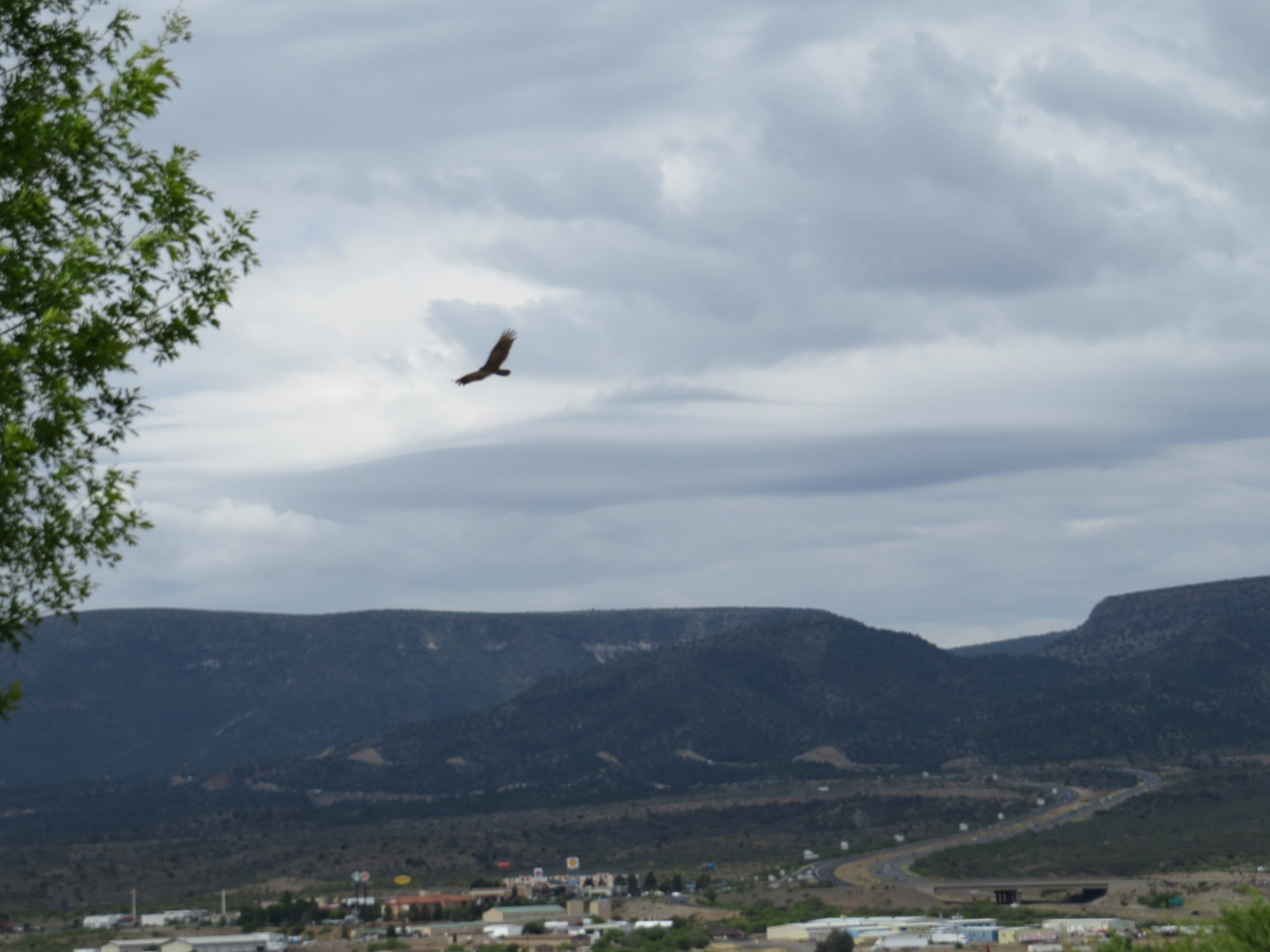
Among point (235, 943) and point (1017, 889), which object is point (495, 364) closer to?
point (235, 943)

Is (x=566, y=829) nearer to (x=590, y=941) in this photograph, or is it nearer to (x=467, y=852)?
(x=467, y=852)

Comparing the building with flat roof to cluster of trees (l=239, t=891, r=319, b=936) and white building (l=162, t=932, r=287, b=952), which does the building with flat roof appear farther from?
Result: white building (l=162, t=932, r=287, b=952)

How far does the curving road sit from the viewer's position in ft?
472

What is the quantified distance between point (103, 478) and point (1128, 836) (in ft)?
489

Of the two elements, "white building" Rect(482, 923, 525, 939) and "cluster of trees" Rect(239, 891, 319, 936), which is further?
"cluster of trees" Rect(239, 891, 319, 936)

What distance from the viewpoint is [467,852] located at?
581 ft

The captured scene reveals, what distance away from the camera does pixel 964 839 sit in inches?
6777

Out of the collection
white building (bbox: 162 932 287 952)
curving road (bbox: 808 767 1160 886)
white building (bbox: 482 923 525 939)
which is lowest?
curving road (bbox: 808 767 1160 886)

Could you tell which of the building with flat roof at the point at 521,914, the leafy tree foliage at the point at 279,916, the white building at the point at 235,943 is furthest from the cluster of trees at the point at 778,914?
the leafy tree foliage at the point at 279,916

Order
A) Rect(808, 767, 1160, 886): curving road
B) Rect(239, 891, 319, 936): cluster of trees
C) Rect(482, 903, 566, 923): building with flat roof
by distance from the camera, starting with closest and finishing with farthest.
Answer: Rect(482, 903, 566, 923): building with flat roof → Rect(239, 891, 319, 936): cluster of trees → Rect(808, 767, 1160, 886): curving road

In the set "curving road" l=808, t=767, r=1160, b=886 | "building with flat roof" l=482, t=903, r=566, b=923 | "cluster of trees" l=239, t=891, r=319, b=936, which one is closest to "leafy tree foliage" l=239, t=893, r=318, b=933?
"cluster of trees" l=239, t=891, r=319, b=936

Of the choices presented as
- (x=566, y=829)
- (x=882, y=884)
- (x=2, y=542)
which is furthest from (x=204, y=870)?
(x=2, y=542)

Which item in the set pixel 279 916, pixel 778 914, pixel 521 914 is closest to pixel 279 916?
pixel 279 916

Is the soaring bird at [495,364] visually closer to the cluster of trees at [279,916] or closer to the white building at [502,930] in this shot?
the white building at [502,930]
